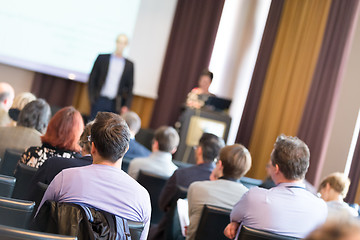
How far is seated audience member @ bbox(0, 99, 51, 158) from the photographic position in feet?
11.5

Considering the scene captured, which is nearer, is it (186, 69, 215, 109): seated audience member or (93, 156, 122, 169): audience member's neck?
(93, 156, 122, 169): audience member's neck

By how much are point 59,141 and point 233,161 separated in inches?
41.4

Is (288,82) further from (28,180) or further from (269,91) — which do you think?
(28,180)

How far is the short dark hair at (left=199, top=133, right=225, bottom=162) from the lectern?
3181 millimetres

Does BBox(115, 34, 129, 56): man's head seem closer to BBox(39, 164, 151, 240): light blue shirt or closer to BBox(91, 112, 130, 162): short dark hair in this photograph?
BBox(91, 112, 130, 162): short dark hair

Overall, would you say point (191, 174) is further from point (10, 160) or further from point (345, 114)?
point (345, 114)

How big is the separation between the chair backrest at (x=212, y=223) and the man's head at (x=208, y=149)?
3.14 feet

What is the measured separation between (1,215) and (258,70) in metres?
6.61

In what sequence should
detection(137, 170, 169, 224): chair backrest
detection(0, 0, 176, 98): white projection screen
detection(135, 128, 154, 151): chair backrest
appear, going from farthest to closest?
detection(0, 0, 176, 98): white projection screen
detection(135, 128, 154, 151): chair backrest
detection(137, 170, 169, 224): chair backrest

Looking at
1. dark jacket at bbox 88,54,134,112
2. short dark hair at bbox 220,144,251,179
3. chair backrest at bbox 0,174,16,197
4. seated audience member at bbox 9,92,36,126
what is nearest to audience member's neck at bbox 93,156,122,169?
chair backrest at bbox 0,174,16,197

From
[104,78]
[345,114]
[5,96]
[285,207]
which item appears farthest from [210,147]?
[104,78]

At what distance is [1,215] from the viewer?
6.00 feet

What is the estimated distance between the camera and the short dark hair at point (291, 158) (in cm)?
272

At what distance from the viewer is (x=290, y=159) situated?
2.73 metres
